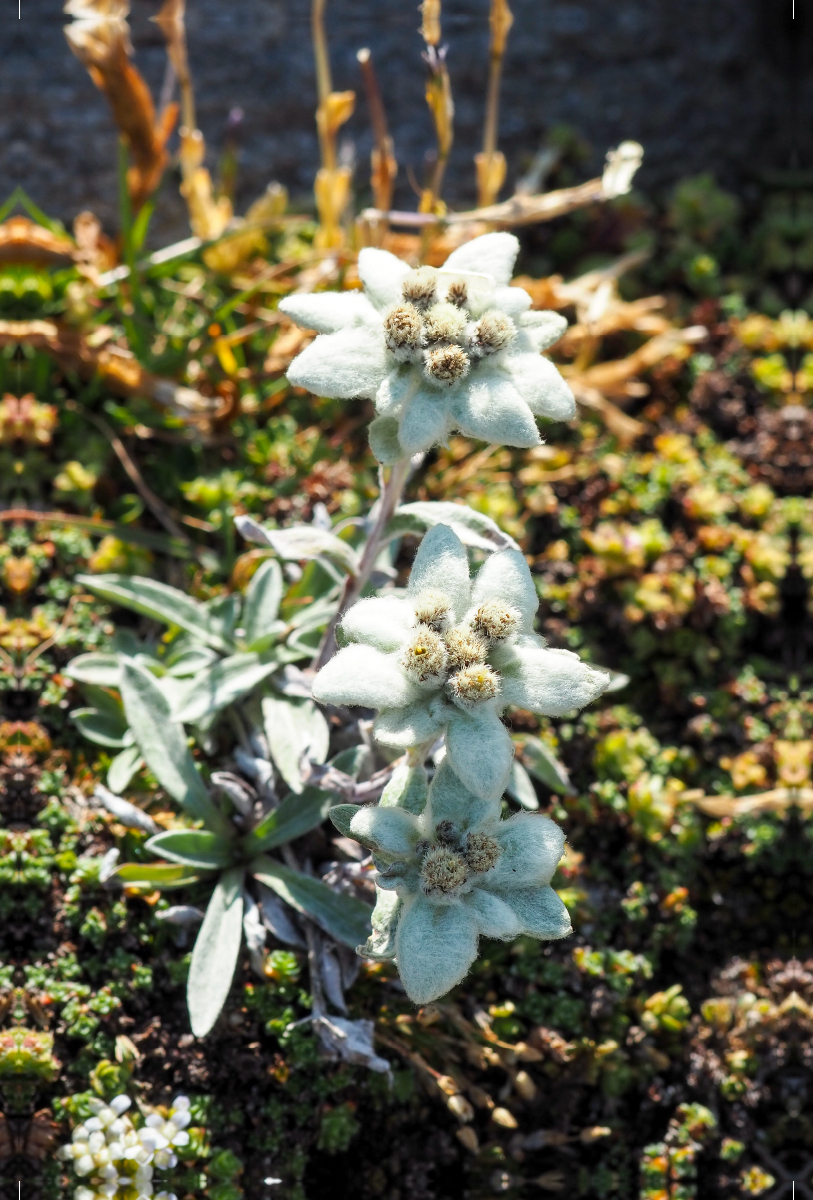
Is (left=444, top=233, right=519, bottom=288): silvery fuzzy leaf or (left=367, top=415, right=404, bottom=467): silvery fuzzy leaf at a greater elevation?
(left=444, top=233, right=519, bottom=288): silvery fuzzy leaf

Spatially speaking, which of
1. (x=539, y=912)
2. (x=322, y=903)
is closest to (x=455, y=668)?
(x=539, y=912)

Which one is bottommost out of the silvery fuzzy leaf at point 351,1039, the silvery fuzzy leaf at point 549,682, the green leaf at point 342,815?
the silvery fuzzy leaf at point 351,1039

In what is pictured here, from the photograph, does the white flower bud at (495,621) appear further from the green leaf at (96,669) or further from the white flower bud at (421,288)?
the green leaf at (96,669)

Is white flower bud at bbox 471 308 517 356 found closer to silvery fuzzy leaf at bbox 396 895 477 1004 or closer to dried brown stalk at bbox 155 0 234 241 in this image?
silvery fuzzy leaf at bbox 396 895 477 1004

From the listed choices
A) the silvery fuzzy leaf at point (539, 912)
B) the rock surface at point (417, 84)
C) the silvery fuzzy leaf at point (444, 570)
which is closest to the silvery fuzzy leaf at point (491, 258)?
Result: the silvery fuzzy leaf at point (444, 570)

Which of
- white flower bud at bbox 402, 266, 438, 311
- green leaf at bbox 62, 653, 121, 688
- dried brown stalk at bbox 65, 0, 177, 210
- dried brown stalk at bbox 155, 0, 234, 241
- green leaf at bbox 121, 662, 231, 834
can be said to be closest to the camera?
white flower bud at bbox 402, 266, 438, 311

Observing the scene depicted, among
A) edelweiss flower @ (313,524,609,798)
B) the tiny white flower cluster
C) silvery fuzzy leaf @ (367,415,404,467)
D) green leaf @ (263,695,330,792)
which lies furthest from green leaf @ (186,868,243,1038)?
silvery fuzzy leaf @ (367,415,404,467)

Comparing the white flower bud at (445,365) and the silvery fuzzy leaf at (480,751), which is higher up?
the white flower bud at (445,365)

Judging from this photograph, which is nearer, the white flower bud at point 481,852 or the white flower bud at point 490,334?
the white flower bud at point 481,852
